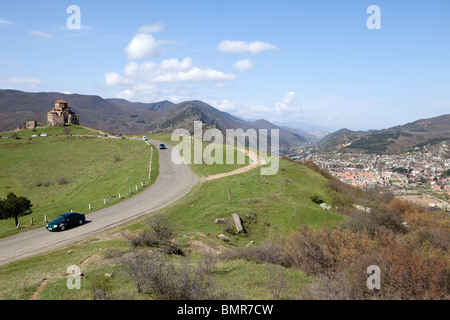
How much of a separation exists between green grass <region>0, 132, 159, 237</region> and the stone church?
31330 millimetres

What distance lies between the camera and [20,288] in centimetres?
1094

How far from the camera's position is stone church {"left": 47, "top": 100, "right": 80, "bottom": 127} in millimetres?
114769

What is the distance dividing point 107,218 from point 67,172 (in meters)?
37.5

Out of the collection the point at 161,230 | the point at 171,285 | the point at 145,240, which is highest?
the point at 171,285

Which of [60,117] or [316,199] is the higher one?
[60,117]

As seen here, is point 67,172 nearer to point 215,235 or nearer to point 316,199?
point 215,235

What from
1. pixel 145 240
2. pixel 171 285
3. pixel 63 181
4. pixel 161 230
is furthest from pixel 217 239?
pixel 63 181

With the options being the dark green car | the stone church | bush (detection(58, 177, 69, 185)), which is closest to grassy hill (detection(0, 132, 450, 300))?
the dark green car

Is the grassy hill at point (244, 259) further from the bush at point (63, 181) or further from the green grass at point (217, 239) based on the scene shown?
the bush at point (63, 181)

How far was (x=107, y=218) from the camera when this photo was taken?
23844mm

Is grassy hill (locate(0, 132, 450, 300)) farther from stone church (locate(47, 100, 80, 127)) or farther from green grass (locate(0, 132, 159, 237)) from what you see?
stone church (locate(47, 100, 80, 127))

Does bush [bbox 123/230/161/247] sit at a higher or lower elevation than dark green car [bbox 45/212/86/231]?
higher
